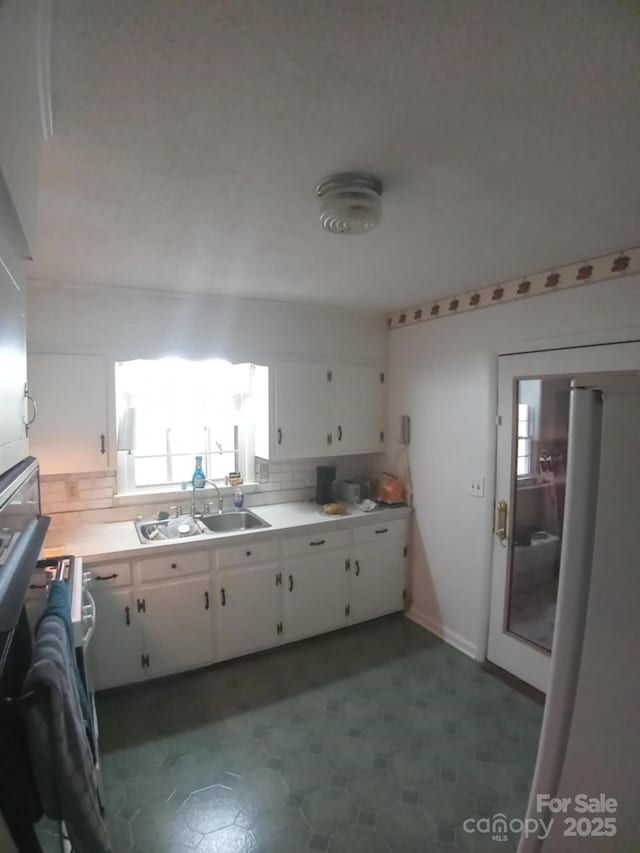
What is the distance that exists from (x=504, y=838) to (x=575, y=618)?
158 centimetres

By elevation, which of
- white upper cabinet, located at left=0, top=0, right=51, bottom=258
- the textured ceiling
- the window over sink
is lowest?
the window over sink

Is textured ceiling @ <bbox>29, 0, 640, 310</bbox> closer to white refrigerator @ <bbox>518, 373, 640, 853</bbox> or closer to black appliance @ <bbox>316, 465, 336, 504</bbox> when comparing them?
white refrigerator @ <bbox>518, 373, 640, 853</bbox>

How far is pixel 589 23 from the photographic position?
814 millimetres

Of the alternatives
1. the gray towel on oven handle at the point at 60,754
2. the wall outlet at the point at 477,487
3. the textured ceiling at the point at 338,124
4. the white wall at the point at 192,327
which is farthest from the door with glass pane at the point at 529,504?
the gray towel on oven handle at the point at 60,754

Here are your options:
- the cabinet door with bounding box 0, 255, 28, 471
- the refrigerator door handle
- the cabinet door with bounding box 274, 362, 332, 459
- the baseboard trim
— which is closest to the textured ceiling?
the cabinet door with bounding box 0, 255, 28, 471

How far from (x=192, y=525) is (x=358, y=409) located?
1.57 m

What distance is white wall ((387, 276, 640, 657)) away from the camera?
2.50 m

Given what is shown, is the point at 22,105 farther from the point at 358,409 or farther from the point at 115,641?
the point at 358,409

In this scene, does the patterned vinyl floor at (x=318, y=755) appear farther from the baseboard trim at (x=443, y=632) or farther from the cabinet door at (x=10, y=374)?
the cabinet door at (x=10, y=374)

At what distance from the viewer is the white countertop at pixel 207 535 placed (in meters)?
2.44

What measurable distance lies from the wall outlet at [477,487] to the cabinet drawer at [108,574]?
219 centimetres

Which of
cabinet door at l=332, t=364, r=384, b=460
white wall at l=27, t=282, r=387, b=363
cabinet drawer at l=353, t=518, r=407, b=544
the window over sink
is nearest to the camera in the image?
white wall at l=27, t=282, r=387, b=363

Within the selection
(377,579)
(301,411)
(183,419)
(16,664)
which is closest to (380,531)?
(377,579)

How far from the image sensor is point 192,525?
2875 millimetres
